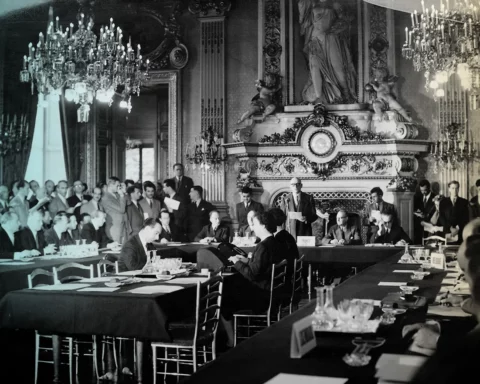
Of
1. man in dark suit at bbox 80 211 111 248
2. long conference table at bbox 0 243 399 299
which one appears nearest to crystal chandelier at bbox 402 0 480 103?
long conference table at bbox 0 243 399 299

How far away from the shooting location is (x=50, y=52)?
7.26 metres

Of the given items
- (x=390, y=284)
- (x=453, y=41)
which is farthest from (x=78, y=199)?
(x=390, y=284)

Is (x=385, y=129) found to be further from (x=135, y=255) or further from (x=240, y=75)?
(x=135, y=255)

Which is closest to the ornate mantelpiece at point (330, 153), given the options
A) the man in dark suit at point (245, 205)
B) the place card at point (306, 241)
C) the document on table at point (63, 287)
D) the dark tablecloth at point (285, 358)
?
the man in dark suit at point (245, 205)

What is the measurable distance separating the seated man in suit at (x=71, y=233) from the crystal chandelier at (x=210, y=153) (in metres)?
3.90

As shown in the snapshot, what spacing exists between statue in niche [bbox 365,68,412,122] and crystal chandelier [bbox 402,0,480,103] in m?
2.82

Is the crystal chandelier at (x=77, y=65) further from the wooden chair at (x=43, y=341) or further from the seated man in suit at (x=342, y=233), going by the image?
the seated man in suit at (x=342, y=233)

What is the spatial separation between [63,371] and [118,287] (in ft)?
3.74

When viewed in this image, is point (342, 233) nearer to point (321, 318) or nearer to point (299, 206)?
point (299, 206)

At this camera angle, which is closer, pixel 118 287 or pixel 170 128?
pixel 118 287

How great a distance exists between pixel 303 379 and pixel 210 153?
31.7ft

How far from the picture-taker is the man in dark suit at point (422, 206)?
984 cm

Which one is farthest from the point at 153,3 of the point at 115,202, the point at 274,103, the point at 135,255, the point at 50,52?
the point at 135,255

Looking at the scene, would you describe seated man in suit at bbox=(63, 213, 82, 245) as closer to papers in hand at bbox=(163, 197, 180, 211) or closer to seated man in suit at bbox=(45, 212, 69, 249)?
seated man in suit at bbox=(45, 212, 69, 249)
